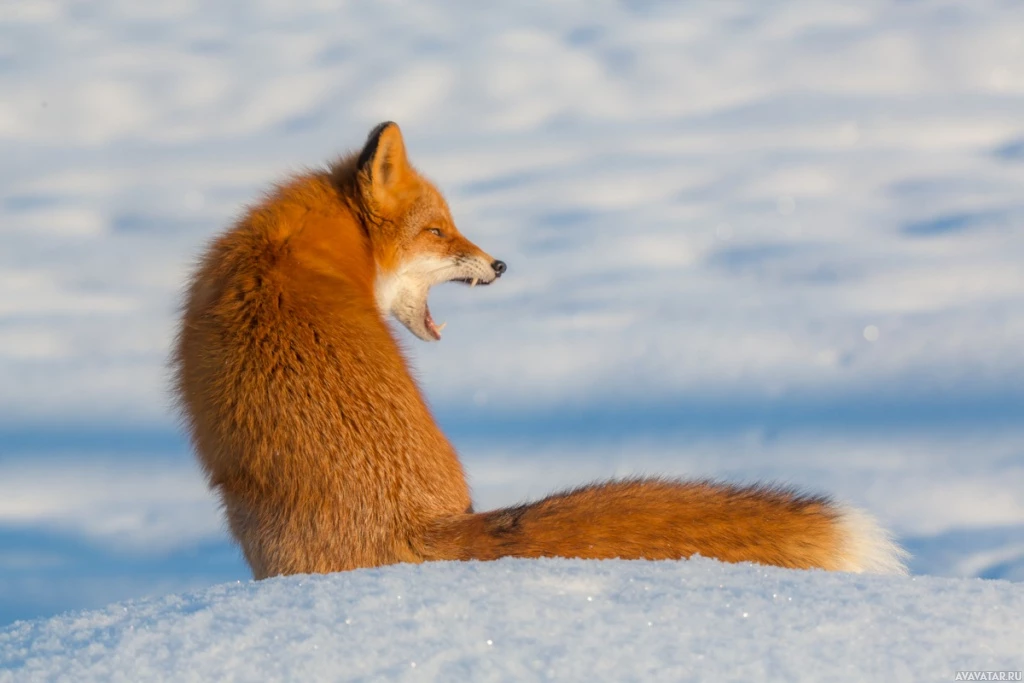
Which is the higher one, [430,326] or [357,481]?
[430,326]

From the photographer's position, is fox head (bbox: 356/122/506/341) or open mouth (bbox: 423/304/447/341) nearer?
fox head (bbox: 356/122/506/341)

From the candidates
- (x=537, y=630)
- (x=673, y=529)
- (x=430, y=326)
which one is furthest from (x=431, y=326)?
(x=537, y=630)

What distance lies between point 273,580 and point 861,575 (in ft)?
8.75

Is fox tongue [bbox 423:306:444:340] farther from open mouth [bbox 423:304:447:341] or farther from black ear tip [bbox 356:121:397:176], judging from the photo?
black ear tip [bbox 356:121:397:176]

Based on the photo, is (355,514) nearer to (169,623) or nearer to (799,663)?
(169,623)

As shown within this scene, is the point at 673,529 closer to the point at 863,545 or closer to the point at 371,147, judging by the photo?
the point at 863,545

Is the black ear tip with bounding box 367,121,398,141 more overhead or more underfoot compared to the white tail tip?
more overhead

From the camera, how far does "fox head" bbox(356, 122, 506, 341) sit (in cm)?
675

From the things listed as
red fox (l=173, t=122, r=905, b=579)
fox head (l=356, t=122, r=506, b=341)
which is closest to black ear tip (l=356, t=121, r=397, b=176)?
fox head (l=356, t=122, r=506, b=341)

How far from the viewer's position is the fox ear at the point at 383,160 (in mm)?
6723

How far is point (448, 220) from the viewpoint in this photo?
7441 mm

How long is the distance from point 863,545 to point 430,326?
3.74 metres

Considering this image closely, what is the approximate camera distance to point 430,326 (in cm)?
770

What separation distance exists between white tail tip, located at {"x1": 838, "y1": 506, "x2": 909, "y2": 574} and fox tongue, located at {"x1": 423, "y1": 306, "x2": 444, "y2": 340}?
11.6 feet
